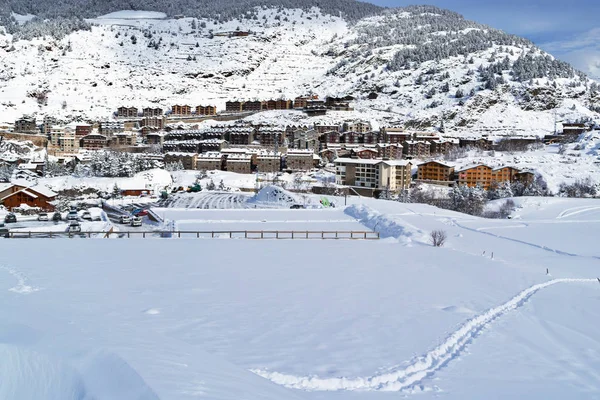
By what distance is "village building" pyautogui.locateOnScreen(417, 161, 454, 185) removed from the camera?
1716 inches

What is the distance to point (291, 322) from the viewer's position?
723 cm

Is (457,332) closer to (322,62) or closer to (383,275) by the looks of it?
(383,275)

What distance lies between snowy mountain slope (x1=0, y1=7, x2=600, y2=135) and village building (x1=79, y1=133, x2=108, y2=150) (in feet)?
37.1

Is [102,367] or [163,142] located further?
[163,142]

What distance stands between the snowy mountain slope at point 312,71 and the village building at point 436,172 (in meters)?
19.0

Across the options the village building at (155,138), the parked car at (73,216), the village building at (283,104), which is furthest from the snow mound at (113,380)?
the village building at (283,104)

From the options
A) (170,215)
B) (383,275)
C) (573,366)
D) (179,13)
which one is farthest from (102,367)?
(179,13)

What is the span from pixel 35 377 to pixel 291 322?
3906mm

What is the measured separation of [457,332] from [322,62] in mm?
95854

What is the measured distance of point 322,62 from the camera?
324ft

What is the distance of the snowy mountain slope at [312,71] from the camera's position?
67.2 meters

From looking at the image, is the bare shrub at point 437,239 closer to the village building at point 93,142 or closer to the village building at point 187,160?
the village building at point 187,160

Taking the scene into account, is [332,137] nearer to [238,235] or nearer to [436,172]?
[436,172]

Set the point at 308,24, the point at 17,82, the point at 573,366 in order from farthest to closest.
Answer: the point at 308,24 → the point at 17,82 → the point at 573,366
